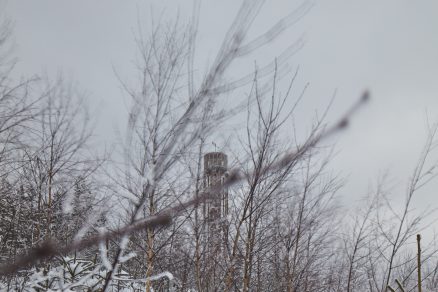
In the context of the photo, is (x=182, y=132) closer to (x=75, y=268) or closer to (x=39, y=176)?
(x=75, y=268)

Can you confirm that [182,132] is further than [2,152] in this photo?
No

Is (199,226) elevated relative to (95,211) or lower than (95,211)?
elevated

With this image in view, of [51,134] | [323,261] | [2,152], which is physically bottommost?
[323,261]

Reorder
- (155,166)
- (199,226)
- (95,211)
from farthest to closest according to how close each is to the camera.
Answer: (199,226), (95,211), (155,166)

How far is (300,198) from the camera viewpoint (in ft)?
24.4

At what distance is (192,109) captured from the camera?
1.00 m

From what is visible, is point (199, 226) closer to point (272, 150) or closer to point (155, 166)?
A: point (272, 150)

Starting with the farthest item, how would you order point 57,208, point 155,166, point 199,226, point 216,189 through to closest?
point 57,208 < point 199,226 < point 155,166 < point 216,189

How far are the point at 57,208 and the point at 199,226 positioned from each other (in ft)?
23.3

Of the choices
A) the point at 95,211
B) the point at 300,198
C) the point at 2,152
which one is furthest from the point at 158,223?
the point at 2,152

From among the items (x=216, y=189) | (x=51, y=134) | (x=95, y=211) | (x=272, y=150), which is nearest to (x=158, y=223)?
(x=216, y=189)

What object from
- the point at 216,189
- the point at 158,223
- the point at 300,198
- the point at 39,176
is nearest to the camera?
the point at 158,223

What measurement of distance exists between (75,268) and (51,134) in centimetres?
655

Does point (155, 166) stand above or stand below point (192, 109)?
below
